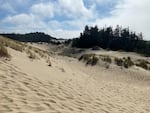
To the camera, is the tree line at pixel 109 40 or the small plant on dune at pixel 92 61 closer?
the small plant on dune at pixel 92 61

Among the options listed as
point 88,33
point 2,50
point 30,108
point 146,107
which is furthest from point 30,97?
point 88,33

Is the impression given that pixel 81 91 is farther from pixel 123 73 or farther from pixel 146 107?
pixel 123 73

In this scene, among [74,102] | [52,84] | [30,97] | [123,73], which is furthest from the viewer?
[123,73]

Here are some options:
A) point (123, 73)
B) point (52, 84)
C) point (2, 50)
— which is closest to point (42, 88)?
point (52, 84)

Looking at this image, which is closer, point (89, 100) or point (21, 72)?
point (89, 100)

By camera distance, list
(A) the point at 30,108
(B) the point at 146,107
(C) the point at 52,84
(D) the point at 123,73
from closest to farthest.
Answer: (A) the point at 30,108 < (C) the point at 52,84 < (B) the point at 146,107 < (D) the point at 123,73

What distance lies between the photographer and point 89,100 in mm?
9672

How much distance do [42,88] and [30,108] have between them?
2206 millimetres

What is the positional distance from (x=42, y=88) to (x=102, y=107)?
6.65 ft

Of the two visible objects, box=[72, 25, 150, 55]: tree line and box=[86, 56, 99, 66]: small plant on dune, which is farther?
box=[72, 25, 150, 55]: tree line

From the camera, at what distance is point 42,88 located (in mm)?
9305

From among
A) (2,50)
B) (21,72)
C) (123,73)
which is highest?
(2,50)

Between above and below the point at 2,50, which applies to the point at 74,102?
below

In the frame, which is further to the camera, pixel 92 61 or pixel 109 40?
pixel 109 40
